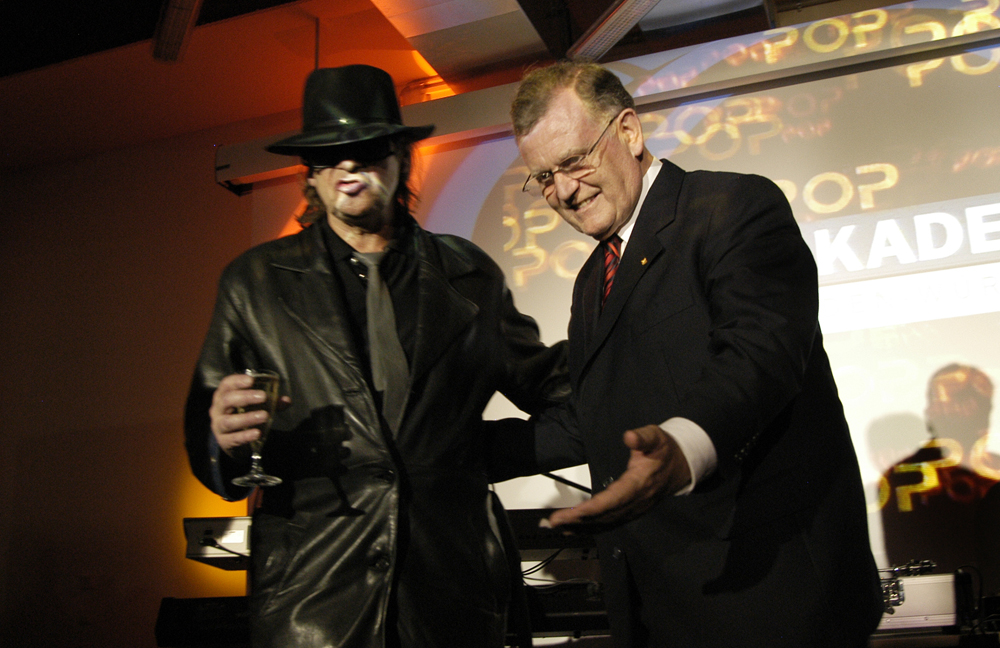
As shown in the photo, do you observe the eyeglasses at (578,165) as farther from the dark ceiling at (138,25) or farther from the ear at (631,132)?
the dark ceiling at (138,25)

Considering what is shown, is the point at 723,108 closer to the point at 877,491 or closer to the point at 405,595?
the point at 877,491

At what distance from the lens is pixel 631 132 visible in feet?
5.74

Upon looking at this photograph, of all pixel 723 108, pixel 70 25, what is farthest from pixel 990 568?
pixel 70 25

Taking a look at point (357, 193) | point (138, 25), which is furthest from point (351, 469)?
point (138, 25)

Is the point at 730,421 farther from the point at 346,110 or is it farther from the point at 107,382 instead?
the point at 107,382

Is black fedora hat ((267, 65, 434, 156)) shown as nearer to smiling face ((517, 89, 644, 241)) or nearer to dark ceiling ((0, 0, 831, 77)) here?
smiling face ((517, 89, 644, 241))

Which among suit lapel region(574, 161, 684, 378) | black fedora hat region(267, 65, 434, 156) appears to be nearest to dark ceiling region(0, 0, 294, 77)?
black fedora hat region(267, 65, 434, 156)

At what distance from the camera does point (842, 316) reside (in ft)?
11.8

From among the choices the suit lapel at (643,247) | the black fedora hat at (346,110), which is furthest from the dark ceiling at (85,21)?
the suit lapel at (643,247)

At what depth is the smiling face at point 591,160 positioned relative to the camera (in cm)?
169

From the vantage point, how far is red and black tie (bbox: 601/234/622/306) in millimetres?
1672

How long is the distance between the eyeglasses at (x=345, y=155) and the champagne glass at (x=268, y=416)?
0.53 metres

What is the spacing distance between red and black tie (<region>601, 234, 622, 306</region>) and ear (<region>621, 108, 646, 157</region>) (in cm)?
21

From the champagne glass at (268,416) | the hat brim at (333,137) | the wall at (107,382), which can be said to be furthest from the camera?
the wall at (107,382)
